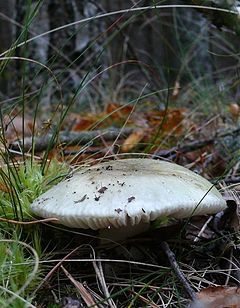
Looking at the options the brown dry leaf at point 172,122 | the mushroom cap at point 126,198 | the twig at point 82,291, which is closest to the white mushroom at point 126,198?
the mushroom cap at point 126,198

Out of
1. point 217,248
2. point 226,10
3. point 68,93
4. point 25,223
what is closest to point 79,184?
point 25,223

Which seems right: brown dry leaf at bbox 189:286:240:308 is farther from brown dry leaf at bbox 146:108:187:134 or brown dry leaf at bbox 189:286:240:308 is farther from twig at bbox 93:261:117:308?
brown dry leaf at bbox 146:108:187:134

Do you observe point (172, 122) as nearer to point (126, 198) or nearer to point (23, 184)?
point (23, 184)

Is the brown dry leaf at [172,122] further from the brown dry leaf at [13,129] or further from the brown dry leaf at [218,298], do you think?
the brown dry leaf at [218,298]

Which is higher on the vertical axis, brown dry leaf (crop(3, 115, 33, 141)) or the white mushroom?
the white mushroom

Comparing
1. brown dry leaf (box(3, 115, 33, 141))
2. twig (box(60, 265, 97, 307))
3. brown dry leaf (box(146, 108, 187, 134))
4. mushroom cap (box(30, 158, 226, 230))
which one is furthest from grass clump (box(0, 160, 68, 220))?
brown dry leaf (box(146, 108, 187, 134))

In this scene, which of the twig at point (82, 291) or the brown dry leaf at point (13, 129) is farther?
the brown dry leaf at point (13, 129)

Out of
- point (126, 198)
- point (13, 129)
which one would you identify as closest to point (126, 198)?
point (126, 198)
